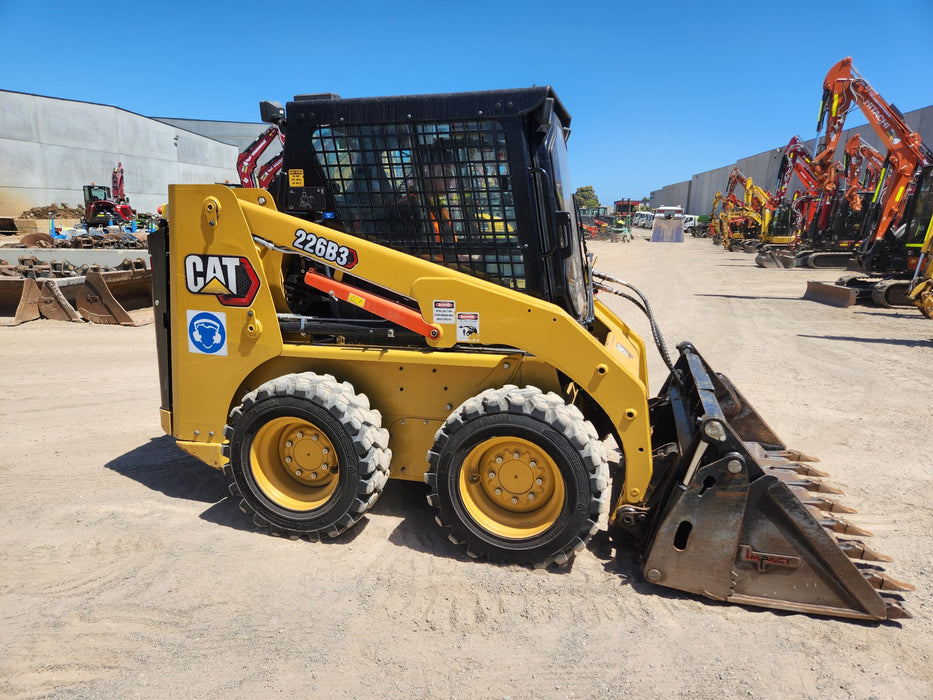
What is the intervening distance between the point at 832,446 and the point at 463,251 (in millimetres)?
3819

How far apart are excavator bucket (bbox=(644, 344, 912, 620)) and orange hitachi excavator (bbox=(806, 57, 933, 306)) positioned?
12171mm

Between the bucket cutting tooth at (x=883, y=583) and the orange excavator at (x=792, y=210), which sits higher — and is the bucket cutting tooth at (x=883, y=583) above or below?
below

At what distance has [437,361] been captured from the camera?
11.0 feet

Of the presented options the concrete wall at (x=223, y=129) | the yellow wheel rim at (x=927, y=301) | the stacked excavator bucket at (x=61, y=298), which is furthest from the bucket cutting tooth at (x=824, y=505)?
the concrete wall at (x=223, y=129)

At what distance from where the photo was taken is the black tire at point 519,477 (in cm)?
303

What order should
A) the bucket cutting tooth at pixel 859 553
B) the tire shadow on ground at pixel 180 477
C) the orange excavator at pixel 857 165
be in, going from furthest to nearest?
the orange excavator at pixel 857 165 < the tire shadow on ground at pixel 180 477 < the bucket cutting tooth at pixel 859 553

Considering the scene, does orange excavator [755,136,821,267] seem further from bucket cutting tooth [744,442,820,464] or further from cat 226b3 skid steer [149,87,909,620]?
cat 226b3 skid steer [149,87,909,620]

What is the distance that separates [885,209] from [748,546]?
1502 centimetres

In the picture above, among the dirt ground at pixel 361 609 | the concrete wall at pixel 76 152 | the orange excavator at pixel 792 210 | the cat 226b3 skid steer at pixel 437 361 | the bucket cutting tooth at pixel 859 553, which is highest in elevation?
the concrete wall at pixel 76 152

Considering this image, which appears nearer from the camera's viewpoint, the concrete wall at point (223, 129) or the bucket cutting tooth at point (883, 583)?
the bucket cutting tooth at point (883, 583)

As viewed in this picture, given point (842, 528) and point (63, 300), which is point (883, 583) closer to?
point (842, 528)

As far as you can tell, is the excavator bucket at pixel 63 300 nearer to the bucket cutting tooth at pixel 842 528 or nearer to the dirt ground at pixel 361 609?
the dirt ground at pixel 361 609

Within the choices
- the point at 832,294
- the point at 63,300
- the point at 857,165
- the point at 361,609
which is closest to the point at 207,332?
the point at 361,609

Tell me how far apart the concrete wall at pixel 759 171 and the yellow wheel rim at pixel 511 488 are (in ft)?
97.0
